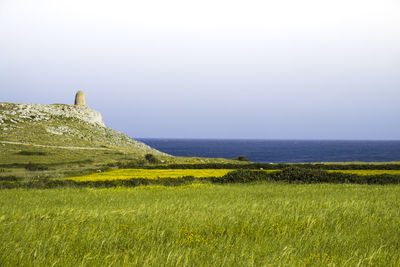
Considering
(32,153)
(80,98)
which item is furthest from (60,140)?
(80,98)

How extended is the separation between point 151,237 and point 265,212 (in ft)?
10.3

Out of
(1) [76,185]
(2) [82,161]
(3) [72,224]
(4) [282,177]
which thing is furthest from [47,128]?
(3) [72,224]

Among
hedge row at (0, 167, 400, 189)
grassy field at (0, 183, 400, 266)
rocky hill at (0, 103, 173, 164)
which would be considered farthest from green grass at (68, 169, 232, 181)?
rocky hill at (0, 103, 173, 164)

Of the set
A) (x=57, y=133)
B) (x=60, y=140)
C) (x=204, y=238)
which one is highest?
(x=57, y=133)

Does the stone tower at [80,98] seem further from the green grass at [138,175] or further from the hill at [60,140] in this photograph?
the green grass at [138,175]

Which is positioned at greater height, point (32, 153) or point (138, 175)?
point (138, 175)

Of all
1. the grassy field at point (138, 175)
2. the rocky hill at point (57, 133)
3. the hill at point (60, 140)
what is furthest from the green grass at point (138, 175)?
the rocky hill at point (57, 133)

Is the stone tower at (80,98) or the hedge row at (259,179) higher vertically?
the stone tower at (80,98)

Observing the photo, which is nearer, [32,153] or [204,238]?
[204,238]

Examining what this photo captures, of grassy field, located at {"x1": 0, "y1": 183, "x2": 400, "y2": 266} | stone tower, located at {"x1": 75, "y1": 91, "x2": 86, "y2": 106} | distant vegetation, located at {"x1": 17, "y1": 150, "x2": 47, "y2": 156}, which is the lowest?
distant vegetation, located at {"x1": 17, "y1": 150, "x2": 47, "y2": 156}

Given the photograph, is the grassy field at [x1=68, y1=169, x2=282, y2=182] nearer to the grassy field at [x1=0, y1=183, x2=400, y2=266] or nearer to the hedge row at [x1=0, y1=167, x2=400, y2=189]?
the hedge row at [x1=0, y1=167, x2=400, y2=189]

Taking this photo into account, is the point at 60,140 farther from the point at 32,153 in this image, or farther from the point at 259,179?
the point at 259,179

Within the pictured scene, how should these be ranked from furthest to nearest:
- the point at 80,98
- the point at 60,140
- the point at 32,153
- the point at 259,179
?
the point at 80,98
the point at 60,140
the point at 32,153
the point at 259,179

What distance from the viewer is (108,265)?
4496mm
